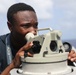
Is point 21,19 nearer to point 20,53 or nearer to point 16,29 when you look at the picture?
point 16,29

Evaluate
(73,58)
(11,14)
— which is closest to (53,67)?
(73,58)

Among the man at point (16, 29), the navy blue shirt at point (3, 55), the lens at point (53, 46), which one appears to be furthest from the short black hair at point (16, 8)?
the lens at point (53, 46)

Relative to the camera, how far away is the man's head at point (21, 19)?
3153mm

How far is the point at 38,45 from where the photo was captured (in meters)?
2.42

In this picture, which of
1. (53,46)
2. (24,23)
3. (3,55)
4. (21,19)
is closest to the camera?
(53,46)

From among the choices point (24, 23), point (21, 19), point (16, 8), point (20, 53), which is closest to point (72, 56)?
point (20, 53)

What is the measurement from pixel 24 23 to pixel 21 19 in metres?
0.12

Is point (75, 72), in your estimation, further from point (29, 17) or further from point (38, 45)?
point (29, 17)

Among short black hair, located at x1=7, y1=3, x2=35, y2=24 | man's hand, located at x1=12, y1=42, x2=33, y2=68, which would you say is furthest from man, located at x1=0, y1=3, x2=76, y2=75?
man's hand, located at x1=12, y1=42, x2=33, y2=68

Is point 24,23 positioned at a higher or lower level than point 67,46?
higher

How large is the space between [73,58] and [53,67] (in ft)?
1.30

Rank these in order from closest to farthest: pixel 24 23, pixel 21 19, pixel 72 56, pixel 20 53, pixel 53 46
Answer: pixel 53 46, pixel 20 53, pixel 72 56, pixel 24 23, pixel 21 19

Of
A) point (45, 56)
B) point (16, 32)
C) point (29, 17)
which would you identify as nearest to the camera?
point (45, 56)

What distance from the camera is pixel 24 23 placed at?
3201 mm
